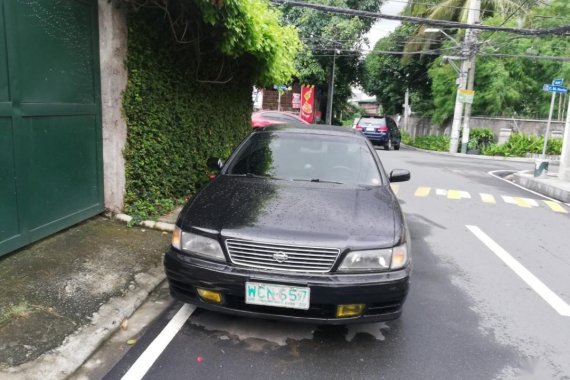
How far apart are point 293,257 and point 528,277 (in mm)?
3401

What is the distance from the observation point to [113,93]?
552cm

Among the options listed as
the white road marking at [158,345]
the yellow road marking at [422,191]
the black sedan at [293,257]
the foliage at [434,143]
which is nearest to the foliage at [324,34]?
the foliage at [434,143]

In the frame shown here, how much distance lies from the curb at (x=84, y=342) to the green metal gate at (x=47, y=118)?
129 centimetres

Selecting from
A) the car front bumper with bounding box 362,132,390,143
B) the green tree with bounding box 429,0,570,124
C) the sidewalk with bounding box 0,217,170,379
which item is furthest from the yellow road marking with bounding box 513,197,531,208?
the green tree with bounding box 429,0,570,124

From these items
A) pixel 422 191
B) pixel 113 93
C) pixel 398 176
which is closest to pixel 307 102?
Result: pixel 422 191

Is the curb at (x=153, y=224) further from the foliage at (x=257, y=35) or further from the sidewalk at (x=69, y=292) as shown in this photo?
the foliage at (x=257, y=35)

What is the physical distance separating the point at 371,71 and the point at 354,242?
33.4 metres

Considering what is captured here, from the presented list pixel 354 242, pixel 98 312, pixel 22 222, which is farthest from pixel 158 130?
pixel 354 242

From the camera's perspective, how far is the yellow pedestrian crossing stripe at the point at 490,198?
9859mm

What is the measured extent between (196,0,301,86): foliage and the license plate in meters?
3.22

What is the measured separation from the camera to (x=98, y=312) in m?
3.62

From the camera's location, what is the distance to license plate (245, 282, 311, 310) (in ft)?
9.89

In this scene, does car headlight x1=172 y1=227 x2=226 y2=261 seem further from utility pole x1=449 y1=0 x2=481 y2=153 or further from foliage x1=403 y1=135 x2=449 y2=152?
foliage x1=403 y1=135 x2=449 y2=152

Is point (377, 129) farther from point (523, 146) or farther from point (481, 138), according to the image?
point (523, 146)
